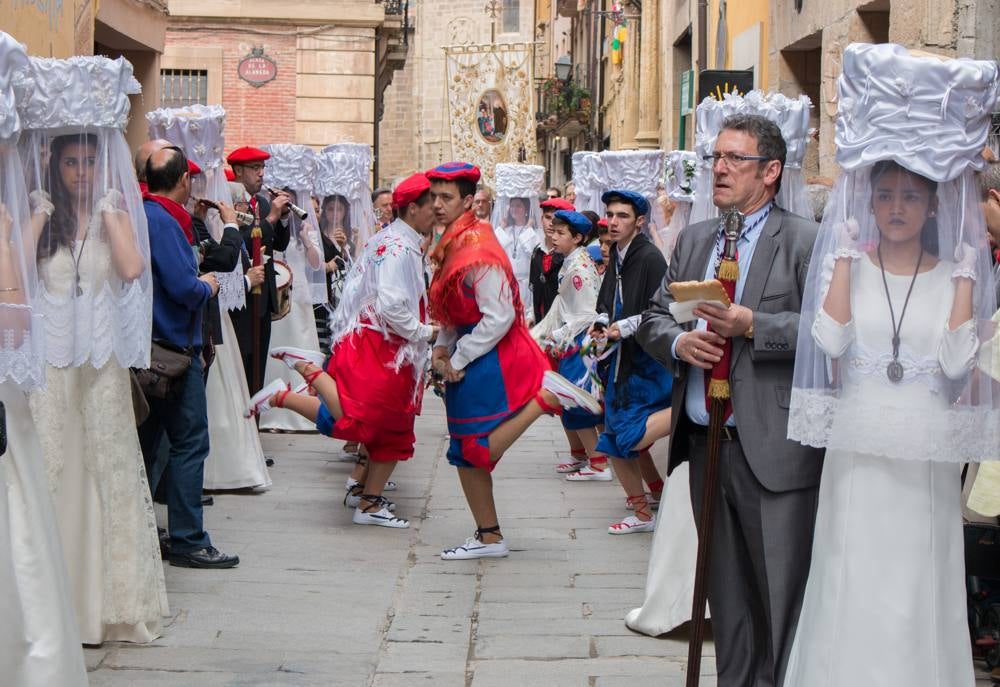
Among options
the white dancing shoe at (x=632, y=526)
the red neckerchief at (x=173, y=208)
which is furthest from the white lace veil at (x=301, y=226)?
the red neckerchief at (x=173, y=208)

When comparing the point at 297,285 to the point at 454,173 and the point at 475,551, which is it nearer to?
the point at 454,173

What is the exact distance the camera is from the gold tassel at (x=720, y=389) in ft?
13.9

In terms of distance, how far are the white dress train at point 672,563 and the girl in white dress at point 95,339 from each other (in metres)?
2.04

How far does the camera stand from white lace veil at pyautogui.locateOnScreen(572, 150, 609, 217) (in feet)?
42.6

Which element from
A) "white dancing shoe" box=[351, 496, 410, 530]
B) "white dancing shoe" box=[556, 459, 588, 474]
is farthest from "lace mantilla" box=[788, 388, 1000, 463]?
"white dancing shoe" box=[556, 459, 588, 474]

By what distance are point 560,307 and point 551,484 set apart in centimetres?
130

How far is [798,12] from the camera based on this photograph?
12766 mm

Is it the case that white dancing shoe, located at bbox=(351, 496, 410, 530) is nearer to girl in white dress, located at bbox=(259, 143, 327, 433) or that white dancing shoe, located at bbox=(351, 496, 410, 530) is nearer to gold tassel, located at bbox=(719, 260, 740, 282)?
girl in white dress, located at bbox=(259, 143, 327, 433)

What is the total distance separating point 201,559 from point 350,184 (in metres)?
A: 6.86

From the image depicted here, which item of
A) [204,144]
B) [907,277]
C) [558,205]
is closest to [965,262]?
[907,277]

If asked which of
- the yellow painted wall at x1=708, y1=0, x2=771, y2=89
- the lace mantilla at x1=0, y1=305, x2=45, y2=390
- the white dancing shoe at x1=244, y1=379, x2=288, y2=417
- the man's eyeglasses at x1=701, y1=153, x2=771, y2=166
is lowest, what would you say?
the white dancing shoe at x1=244, y1=379, x2=288, y2=417

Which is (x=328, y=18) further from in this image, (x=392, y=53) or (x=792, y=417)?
(x=792, y=417)

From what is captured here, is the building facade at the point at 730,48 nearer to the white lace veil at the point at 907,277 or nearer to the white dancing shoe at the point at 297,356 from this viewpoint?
the white lace veil at the point at 907,277

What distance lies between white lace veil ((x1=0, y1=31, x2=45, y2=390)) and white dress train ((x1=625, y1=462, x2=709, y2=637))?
267 cm
